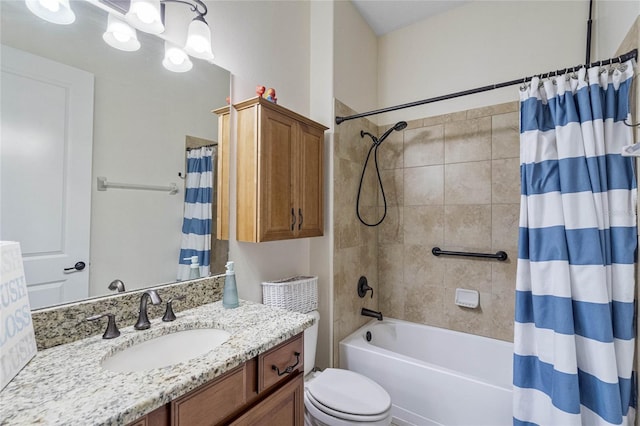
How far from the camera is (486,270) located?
2211 mm

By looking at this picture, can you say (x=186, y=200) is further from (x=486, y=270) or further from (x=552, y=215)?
(x=486, y=270)

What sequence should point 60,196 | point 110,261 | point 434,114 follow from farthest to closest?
1. point 434,114
2. point 110,261
3. point 60,196

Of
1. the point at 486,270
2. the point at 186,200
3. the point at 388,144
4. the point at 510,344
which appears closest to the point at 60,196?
the point at 186,200

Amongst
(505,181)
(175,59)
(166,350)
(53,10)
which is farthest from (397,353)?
(53,10)

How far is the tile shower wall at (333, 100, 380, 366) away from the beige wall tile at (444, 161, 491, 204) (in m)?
0.63

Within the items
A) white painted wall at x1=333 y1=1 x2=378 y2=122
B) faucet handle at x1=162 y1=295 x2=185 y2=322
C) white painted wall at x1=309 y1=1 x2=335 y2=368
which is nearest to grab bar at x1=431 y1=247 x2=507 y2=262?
white painted wall at x1=309 y1=1 x2=335 y2=368

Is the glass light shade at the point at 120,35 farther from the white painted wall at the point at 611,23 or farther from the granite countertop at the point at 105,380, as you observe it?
the white painted wall at the point at 611,23

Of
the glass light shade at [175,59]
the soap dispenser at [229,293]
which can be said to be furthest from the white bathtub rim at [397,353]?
the glass light shade at [175,59]

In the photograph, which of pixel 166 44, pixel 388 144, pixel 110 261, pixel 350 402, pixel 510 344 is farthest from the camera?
pixel 388 144

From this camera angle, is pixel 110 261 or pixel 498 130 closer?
pixel 110 261

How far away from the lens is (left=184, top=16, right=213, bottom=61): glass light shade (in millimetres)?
1309

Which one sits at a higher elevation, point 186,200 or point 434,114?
point 434,114

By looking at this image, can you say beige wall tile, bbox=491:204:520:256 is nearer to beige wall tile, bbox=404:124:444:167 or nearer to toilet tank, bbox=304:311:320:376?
beige wall tile, bbox=404:124:444:167

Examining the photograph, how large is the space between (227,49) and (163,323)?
141 cm
